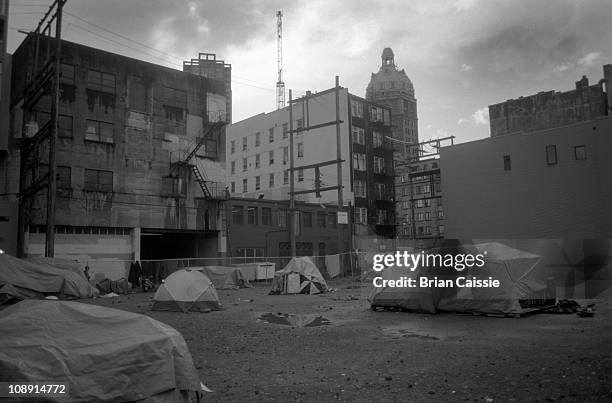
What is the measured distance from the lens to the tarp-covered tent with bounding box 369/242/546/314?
15.7 metres

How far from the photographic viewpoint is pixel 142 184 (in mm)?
40656

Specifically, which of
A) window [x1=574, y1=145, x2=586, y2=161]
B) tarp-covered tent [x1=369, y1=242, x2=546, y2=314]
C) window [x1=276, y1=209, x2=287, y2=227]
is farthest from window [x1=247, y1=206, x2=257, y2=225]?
tarp-covered tent [x1=369, y1=242, x2=546, y2=314]

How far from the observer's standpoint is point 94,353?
17.7 feet

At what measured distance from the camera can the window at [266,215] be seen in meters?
50.4

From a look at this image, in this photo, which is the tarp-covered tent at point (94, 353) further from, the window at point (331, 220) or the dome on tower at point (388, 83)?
the dome on tower at point (388, 83)

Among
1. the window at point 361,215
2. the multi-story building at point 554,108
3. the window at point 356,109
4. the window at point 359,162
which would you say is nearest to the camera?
the multi-story building at point 554,108

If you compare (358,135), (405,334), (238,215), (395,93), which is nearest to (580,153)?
(358,135)

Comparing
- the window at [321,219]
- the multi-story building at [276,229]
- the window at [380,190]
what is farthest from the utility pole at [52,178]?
the window at [380,190]

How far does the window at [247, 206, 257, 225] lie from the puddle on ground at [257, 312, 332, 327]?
31.3 metres

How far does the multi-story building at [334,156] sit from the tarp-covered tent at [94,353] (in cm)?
5182

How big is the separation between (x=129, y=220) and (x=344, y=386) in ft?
114

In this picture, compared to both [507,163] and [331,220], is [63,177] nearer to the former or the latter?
[331,220]

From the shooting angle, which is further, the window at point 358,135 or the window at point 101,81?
the window at point 358,135

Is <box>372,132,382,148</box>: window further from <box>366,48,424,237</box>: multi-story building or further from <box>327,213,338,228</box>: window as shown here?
<box>366,48,424,237</box>: multi-story building
